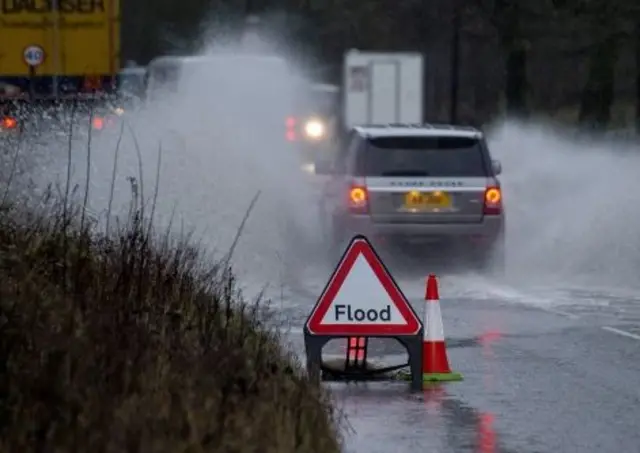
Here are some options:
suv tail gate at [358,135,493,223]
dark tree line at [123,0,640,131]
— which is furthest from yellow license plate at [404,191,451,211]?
dark tree line at [123,0,640,131]

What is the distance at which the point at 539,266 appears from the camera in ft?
78.0

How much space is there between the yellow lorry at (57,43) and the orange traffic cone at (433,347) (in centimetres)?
1790

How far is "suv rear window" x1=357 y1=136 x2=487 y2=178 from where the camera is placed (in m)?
21.2

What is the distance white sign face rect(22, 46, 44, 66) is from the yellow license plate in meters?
11.2

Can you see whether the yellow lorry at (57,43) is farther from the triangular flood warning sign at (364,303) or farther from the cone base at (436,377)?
the triangular flood warning sign at (364,303)

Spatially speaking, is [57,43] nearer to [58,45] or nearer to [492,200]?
[58,45]

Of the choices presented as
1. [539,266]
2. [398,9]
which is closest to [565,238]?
[539,266]

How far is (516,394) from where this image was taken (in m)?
12.6

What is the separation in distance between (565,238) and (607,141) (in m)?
19.8

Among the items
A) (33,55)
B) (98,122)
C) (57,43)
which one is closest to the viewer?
(98,122)

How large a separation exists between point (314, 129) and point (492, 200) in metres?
22.8

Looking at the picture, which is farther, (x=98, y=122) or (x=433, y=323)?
(x=98, y=122)

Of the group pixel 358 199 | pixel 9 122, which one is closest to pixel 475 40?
pixel 358 199

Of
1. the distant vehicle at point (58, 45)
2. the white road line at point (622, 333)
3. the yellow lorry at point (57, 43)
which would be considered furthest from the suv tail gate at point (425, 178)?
the yellow lorry at point (57, 43)
